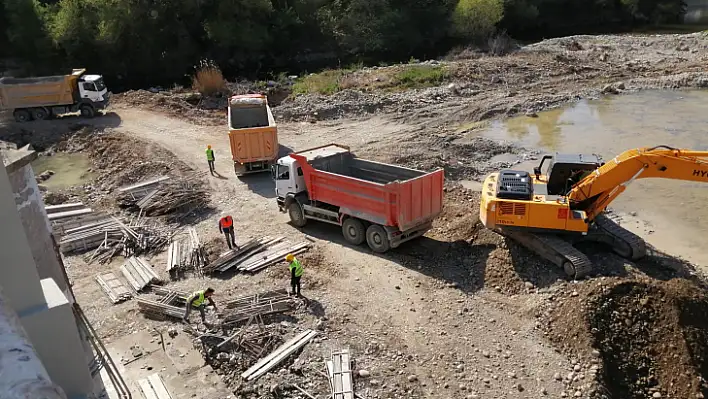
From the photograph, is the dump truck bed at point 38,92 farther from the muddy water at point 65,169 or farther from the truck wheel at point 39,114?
the muddy water at point 65,169

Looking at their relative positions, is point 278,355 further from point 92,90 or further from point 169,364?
point 92,90

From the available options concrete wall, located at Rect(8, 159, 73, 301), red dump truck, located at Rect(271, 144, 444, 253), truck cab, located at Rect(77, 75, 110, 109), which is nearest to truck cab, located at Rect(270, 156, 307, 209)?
red dump truck, located at Rect(271, 144, 444, 253)

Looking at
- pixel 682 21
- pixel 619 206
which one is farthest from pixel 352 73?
pixel 682 21

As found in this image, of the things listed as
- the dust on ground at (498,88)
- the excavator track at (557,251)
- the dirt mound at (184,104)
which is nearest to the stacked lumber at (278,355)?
the excavator track at (557,251)

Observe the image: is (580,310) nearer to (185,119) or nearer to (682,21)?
(185,119)

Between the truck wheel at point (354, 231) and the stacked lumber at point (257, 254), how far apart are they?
104cm

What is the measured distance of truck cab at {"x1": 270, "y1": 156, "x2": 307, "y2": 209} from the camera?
1639cm

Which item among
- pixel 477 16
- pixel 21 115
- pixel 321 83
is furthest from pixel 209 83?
pixel 477 16

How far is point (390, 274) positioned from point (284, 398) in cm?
465

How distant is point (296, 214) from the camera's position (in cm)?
1683

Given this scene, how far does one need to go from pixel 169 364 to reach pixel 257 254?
4709 mm

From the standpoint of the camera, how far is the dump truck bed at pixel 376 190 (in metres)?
14.2

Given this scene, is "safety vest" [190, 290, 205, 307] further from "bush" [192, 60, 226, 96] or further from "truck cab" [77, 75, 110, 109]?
"bush" [192, 60, 226, 96]

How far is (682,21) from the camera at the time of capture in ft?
184
